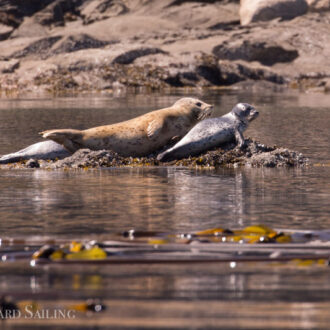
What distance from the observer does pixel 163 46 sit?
42594 mm

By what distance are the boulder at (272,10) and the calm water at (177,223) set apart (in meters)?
31.1

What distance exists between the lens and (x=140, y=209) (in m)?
8.53

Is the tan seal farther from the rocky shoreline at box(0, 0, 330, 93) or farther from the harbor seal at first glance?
the rocky shoreline at box(0, 0, 330, 93)

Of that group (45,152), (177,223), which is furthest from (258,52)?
(177,223)

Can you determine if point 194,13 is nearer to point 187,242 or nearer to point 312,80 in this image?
point 312,80

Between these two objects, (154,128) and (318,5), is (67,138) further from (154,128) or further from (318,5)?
(318,5)

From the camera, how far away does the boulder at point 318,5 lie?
1854 inches

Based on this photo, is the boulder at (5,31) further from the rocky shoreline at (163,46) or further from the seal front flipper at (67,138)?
the seal front flipper at (67,138)

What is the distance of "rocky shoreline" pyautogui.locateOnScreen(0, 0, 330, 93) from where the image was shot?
4000cm

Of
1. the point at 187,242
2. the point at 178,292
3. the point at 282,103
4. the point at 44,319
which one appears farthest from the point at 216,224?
the point at 282,103

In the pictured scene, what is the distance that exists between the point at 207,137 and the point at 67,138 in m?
2.01

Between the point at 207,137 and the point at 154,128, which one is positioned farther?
the point at 154,128

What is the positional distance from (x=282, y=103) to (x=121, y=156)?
1524 centimetres

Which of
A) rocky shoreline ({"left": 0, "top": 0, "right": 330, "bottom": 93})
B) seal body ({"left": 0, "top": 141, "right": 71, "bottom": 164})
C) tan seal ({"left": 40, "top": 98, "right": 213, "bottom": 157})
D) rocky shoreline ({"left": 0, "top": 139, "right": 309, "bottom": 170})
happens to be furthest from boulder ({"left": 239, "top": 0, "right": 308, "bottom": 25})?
rocky shoreline ({"left": 0, "top": 139, "right": 309, "bottom": 170})
